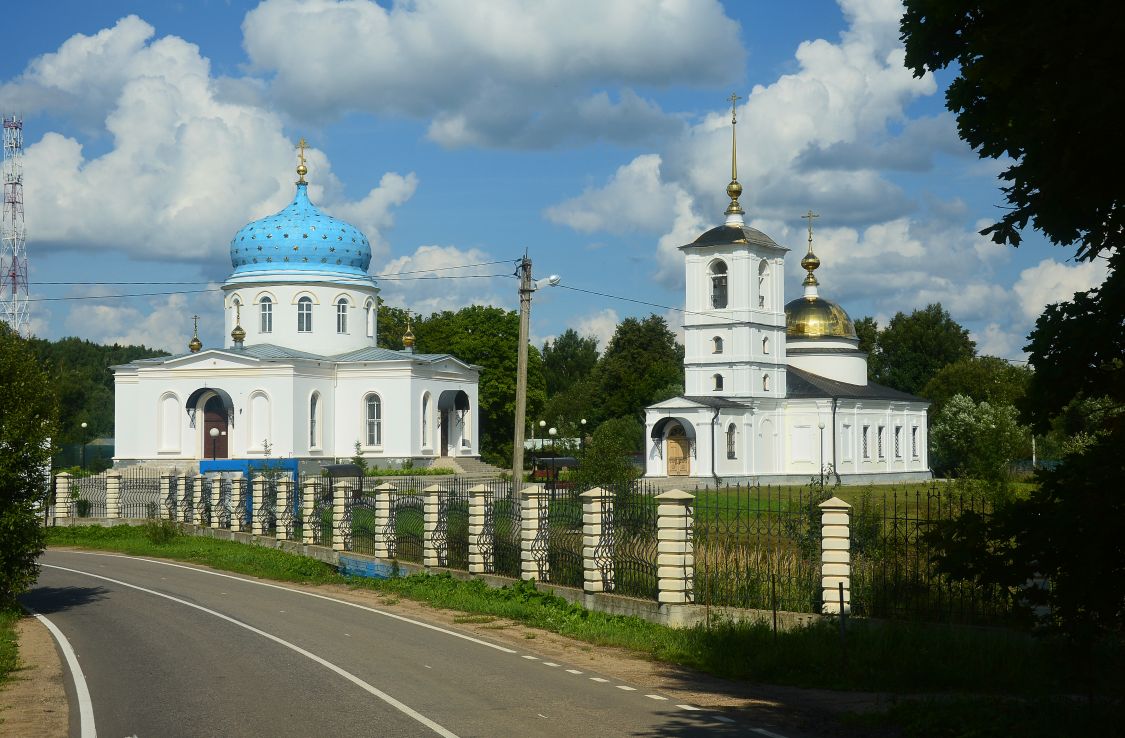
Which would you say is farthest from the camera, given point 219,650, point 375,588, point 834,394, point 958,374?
point 958,374

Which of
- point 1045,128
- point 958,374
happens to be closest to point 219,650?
point 1045,128

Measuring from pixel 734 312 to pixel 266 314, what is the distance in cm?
2154

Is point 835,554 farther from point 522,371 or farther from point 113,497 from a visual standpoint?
point 113,497

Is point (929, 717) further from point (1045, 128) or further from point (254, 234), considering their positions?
point (254, 234)

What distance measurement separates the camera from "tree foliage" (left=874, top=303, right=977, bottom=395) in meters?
92.7

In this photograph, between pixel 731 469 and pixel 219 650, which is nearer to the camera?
pixel 219 650

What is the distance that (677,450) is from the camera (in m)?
54.0

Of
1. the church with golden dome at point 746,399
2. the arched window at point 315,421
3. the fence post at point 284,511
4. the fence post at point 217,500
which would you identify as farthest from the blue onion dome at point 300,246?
the fence post at point 284,511

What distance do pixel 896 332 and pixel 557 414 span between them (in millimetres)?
25931

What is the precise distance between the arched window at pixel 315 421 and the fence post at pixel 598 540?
39.5 m

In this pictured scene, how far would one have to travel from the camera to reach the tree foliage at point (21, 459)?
17.6 m

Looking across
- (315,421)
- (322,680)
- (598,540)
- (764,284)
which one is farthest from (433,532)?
(764,284)

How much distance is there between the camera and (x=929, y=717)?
31.8ft

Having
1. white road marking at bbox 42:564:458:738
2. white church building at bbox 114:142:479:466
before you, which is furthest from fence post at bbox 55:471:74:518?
white road marking at bbox 42:564:458:738
